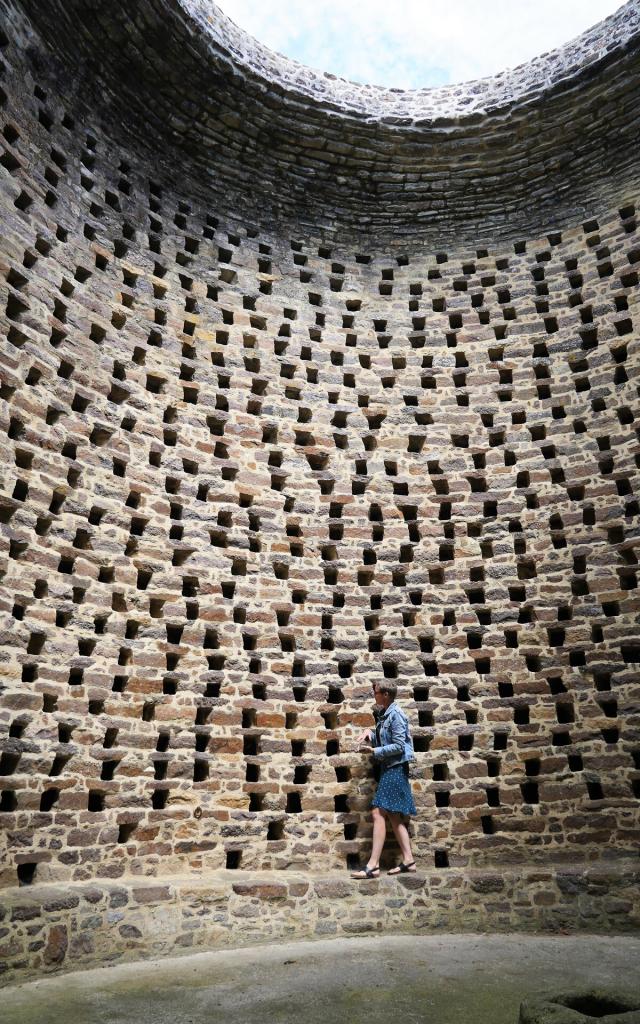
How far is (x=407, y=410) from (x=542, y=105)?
15.8ft

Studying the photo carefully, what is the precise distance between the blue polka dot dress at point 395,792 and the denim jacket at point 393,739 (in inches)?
3.6

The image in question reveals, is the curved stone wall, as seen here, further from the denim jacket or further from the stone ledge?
the denim jacket

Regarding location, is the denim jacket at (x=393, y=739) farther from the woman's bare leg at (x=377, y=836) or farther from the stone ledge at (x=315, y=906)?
the stone ledge at (x=315, y=906)

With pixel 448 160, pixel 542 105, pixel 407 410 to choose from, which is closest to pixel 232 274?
pixel 407 410

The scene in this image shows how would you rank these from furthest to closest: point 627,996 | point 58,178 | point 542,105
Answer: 1. point 542,105
2. point 58,178
3. point 627,996

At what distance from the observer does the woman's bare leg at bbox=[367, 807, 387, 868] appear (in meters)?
8.18

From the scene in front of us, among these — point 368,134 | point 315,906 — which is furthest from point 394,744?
point 368,134

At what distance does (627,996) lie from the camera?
172 inches

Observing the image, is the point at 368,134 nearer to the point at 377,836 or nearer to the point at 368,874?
the point at 377,836

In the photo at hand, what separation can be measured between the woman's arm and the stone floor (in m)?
1.72

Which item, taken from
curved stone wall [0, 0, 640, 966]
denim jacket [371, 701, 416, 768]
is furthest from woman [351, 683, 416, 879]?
curved stone wall [0, 0, 640, 966]

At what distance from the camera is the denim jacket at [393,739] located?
8430 mm

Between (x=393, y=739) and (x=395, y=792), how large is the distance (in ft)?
1.75

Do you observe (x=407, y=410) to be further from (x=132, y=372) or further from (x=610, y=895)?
(x=610, y=895)
